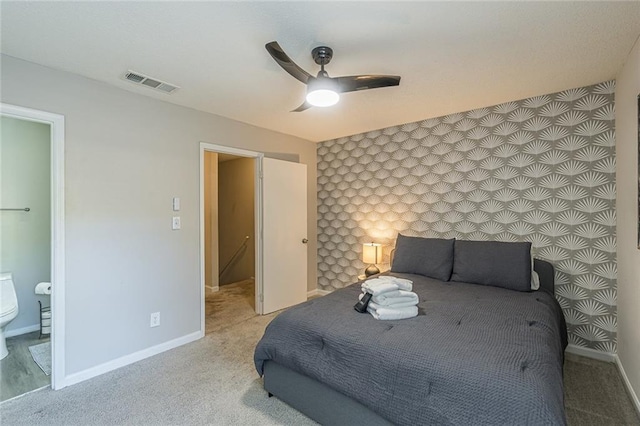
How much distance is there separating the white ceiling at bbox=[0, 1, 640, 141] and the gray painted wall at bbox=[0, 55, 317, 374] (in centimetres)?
22

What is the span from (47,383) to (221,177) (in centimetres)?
417

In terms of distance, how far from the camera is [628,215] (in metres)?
2.14

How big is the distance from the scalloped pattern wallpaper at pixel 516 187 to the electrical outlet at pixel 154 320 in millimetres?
2461

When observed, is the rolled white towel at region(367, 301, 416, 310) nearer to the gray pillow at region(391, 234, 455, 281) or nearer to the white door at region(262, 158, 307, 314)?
the gray pillow at region(391, 234, 455, 281)

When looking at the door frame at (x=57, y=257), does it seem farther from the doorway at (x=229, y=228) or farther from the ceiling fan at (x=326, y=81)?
the doorway at (x=229, y=228)

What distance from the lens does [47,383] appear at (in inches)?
90.0

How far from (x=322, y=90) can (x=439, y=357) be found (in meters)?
1.63

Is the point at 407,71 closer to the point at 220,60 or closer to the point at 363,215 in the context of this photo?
the point at 220,60

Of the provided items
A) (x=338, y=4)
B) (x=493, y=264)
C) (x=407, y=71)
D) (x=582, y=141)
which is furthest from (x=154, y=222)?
(x=582, y=141)

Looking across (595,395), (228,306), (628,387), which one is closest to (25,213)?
(228,306)

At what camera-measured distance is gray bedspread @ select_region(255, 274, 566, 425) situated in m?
1.23

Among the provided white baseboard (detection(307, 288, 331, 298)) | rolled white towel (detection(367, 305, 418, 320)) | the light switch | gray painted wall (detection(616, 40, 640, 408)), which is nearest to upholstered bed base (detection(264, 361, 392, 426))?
rolled white towel (detection(367, 305, 418, 320))

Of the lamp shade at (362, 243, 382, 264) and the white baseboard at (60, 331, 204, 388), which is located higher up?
the lamp shade at (362, 243, 382, 264)

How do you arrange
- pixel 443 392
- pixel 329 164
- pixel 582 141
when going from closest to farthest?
pixel 443 392
pixel 582 141
pixel 329 164
